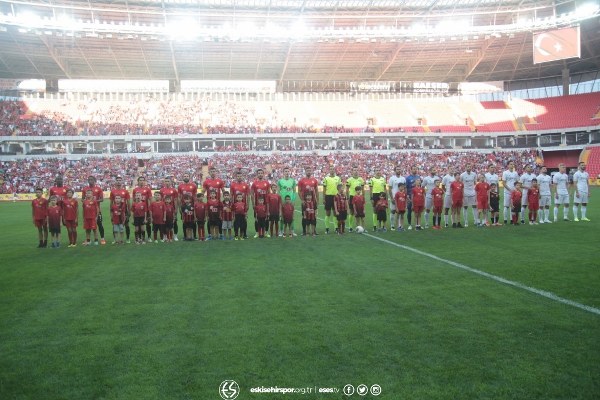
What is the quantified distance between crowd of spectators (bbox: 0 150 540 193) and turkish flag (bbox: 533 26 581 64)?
398 inches

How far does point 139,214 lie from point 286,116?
44278mm

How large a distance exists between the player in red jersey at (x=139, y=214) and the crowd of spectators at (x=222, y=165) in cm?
2873

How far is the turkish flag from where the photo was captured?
1647 inches

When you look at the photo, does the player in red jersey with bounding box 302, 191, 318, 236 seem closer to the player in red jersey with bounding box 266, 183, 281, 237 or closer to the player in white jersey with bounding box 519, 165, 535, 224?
the player in red jersey with bounding box 266, 183, 281, 237

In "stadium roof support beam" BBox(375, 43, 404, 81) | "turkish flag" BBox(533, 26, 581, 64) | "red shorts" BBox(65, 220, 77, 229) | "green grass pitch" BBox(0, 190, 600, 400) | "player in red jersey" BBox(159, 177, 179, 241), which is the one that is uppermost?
"stadium roof support beam" BBox(375, 43, 404, 81)

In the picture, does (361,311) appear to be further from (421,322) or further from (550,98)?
(550,98)

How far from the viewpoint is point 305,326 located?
213 inches

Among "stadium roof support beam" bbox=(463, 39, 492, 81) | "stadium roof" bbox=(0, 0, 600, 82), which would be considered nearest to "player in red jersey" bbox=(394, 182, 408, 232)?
"stadium roof" bbox=(0, 0, 600, 82)

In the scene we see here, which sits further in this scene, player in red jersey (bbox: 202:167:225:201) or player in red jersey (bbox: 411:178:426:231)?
player in red jersey (bbox: 411:178:426:231)

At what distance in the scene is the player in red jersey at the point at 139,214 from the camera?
13.0 m

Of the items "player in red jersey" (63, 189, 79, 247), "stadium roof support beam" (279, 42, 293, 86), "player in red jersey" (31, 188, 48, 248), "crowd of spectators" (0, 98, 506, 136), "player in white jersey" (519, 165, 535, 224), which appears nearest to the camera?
"player in red jersey" (31, 188, 48, 248)

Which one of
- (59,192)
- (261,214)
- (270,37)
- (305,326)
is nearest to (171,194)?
(261,214)

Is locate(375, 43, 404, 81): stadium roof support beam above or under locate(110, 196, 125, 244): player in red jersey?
above

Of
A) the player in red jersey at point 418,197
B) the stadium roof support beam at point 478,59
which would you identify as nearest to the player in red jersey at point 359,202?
the player in red jersey at point 418,197
